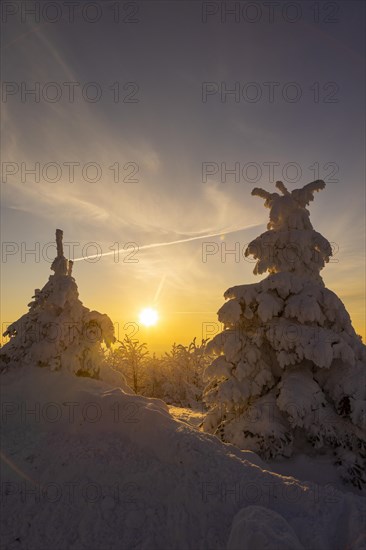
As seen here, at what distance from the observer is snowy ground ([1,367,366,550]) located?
582cm

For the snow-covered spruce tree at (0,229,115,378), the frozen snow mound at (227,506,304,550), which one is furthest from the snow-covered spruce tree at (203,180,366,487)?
the frozen snow mound at (227,506,304,550)

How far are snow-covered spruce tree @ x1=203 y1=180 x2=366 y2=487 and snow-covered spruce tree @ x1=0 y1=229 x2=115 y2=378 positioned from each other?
15.1 ft

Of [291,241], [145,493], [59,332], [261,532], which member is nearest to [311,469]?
[145,493]

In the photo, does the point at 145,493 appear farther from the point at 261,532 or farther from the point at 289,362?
the point at 289,362

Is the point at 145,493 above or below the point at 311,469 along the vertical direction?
above

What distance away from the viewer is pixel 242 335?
12938mm

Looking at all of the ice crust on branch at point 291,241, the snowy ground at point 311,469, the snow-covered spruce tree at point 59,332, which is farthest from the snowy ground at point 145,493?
the ice crust on branch at point 291,241

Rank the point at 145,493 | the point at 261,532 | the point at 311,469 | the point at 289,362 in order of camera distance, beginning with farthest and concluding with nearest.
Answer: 1. the point at 289,362
2. the point at 311,469
3. the point at 145,493
4. the point at 261,532

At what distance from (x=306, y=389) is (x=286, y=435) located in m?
1.63

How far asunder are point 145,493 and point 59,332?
7668mm

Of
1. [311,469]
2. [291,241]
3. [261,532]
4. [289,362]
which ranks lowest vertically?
[311,469]

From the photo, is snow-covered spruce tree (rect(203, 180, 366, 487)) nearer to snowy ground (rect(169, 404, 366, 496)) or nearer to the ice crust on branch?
the ice crust on branch

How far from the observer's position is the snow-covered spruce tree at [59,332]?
1259 centimetres

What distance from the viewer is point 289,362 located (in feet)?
39.1
